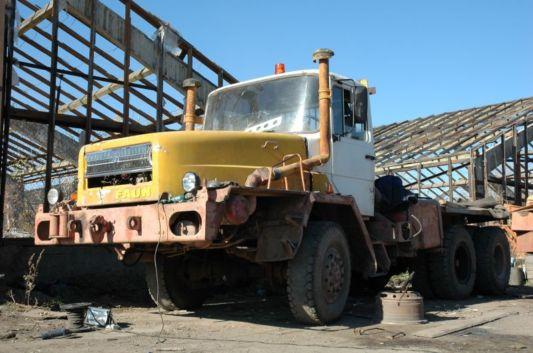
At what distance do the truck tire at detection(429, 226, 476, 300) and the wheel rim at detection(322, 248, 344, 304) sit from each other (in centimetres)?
322

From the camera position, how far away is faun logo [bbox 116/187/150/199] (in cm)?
628

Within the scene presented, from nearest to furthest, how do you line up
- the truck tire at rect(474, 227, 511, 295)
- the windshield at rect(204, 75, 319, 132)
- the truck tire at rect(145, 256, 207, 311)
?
the windshield at rect(204, 75, 319, 132)
the truck tire at rect(145, 256, 207, 311)
the truck tire at rect(474, 227, 511, 295)

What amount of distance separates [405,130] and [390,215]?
13939 millimetres

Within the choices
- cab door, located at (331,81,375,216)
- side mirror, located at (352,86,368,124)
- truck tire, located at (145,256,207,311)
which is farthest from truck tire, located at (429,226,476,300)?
truck tire, located at (145,256,207,311)

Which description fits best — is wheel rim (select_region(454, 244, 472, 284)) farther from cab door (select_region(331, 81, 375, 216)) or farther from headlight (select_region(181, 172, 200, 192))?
headlight (select_region(181, 172, 200, 192))

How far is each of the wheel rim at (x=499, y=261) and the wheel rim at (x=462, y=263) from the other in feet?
2.22

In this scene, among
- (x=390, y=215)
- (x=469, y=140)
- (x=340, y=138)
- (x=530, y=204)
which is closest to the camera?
(x=340, y=138)

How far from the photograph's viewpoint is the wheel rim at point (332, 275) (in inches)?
260

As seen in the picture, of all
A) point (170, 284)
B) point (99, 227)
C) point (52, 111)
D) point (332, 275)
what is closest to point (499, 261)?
point (332, 275)

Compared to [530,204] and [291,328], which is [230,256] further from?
[530,204]

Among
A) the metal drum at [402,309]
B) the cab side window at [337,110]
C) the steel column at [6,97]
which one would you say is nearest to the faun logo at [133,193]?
the cab side window at [337,110]

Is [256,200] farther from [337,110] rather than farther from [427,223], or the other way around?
[427,223]

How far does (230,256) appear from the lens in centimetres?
751

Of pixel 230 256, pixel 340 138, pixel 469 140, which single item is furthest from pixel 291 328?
pixel 469 140
